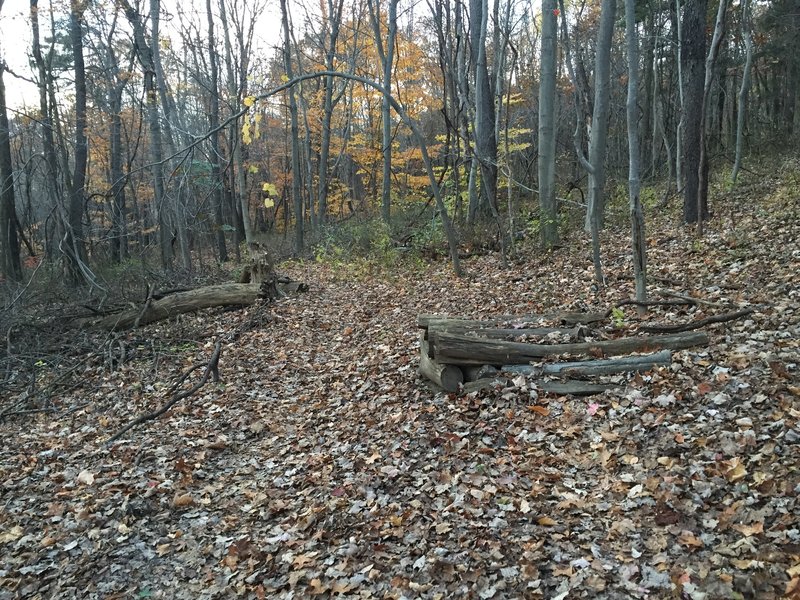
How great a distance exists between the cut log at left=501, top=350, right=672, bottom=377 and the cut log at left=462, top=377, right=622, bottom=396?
0.14m

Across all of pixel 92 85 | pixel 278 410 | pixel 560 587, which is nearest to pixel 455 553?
pixel 560 587

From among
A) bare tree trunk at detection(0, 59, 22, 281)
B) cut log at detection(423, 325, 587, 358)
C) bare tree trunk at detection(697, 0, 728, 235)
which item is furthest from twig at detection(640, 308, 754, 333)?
bare tree trunk at detection(0, 59, 22, 281)

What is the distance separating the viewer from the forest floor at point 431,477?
11.0 ft

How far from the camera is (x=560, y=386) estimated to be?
538 cm

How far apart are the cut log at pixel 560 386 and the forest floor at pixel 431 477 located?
0.33ft

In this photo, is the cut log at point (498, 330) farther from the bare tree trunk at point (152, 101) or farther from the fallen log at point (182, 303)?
the bare tree trunk at point (152, 101)

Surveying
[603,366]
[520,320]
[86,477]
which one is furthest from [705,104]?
[86,477]

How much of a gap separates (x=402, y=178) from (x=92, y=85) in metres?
13.1

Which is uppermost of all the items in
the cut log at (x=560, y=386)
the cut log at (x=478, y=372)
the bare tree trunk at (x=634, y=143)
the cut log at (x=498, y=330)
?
the bare tree trunk at (x=634, y=143)

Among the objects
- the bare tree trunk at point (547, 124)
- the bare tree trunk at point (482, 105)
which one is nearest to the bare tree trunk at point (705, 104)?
the bare tree trunk at point (547, 124)

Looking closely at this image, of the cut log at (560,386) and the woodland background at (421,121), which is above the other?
the woodland background at (421,121)

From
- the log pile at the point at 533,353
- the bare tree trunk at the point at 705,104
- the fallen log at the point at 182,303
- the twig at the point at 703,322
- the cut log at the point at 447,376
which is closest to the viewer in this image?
the log pile at the point at 533,353

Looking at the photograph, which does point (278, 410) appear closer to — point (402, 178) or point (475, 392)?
point (475, 392)

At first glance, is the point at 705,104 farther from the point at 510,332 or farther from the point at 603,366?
the point at 603,366
